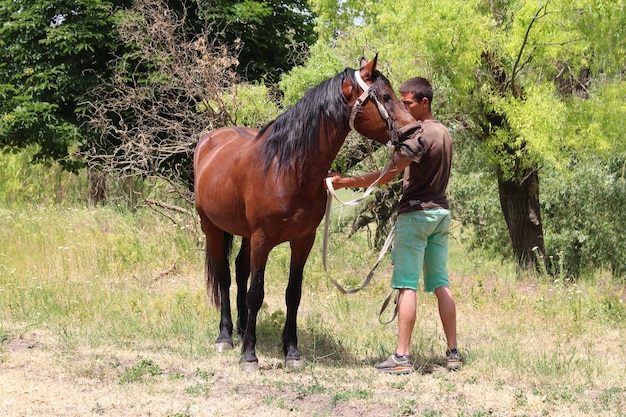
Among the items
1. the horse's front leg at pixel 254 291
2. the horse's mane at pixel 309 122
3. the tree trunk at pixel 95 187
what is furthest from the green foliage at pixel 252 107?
the tree trunk at pixel 95 187

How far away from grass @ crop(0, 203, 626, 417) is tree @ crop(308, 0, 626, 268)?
69.8 inches

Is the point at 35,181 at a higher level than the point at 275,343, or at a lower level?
higher

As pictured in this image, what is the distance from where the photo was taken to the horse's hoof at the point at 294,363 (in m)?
5.77

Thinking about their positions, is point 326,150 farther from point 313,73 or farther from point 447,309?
point 313,73

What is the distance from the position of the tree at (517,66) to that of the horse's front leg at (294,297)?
384cm

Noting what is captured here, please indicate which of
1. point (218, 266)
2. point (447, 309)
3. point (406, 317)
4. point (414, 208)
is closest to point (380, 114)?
point (414, 208)

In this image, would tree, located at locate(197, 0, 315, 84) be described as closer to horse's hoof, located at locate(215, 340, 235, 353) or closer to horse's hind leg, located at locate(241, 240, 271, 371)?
horse's hoof, located at locate(215, 340, 235, 353)

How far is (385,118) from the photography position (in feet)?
16.9

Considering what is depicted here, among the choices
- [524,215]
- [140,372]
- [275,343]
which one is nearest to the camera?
[140,372]

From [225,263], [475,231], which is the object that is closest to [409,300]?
[225,263]

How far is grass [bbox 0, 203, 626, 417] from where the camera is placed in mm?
4785

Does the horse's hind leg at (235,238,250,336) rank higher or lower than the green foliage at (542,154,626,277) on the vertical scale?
lower

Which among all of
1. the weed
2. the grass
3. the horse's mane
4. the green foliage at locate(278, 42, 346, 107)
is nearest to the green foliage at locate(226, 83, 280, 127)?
the green foliage at locate(278, 42, 346, 107)

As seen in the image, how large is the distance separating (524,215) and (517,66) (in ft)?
8.14
